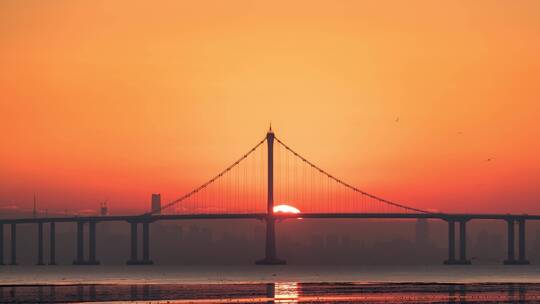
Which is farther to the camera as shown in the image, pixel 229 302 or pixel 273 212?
pixel 273 212

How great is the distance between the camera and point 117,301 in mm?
76000

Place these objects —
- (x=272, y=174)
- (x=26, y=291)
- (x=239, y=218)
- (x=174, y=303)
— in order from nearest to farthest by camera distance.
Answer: (x=174, y=303)
(x=26, y=291)
(x=239, y=218)
(x=272, y=174)

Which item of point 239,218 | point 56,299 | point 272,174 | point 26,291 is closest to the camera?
point 56,299

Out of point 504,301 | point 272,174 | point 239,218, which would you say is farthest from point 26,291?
point 272,174

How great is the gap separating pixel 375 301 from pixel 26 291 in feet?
98.9

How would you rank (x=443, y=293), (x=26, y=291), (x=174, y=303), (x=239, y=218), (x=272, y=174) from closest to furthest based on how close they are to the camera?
(x=174, y=303) < (x=443, y=293) < (x=26, y=291) < (x=239, y=218) < (x=272, y=174)

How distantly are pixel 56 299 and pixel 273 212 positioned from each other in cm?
9733

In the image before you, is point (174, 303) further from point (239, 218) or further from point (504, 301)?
point (239, 218)

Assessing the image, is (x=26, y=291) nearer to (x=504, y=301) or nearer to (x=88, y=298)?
(x=88, y=298)

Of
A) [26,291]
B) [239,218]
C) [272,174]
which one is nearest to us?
[26,291]

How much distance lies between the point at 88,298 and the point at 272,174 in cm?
11255

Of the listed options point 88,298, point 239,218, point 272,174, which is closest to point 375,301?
point 88,298

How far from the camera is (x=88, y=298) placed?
80438 mm

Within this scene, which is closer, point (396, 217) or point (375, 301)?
point (375, 301)
